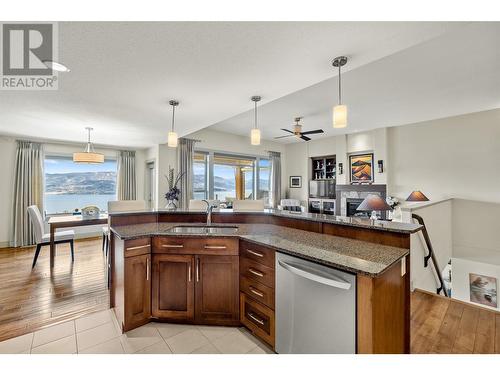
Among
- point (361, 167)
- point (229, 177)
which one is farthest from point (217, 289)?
point (361, 167)

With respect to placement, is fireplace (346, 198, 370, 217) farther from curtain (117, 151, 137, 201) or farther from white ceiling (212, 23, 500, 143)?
curtain (117, 151, 137, 201)

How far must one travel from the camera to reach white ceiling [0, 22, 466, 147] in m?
1.60

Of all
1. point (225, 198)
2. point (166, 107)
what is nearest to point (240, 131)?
point (225, 198)

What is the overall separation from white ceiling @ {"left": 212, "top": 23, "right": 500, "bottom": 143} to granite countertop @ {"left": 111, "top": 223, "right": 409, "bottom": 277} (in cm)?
211

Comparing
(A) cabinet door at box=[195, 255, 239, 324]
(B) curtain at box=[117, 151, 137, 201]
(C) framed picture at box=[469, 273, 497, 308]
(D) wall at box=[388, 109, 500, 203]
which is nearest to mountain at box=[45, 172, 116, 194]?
(B) curtain at box=[117, 151, 137, 201]

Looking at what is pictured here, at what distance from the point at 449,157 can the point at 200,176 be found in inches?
230

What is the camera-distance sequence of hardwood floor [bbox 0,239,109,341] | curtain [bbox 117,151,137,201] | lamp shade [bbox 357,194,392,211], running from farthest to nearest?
curtain [bbox 117,151,137,201]
lamp shade [bbox 357,194,392,211]
hardwood floor [bbox 0,239,109,341]

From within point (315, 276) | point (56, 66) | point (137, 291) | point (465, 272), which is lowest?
point (465, 272)

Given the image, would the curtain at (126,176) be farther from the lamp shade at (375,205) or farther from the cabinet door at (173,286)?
the lamp shade at (375,205)

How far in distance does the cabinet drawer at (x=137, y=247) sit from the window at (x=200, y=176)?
12.9 ft

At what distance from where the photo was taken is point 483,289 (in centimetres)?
444

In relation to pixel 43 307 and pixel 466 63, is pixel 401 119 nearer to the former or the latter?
pixel 466 63

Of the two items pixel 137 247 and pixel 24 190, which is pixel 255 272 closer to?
pixel 137 247

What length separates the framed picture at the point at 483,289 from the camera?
14.2ft
